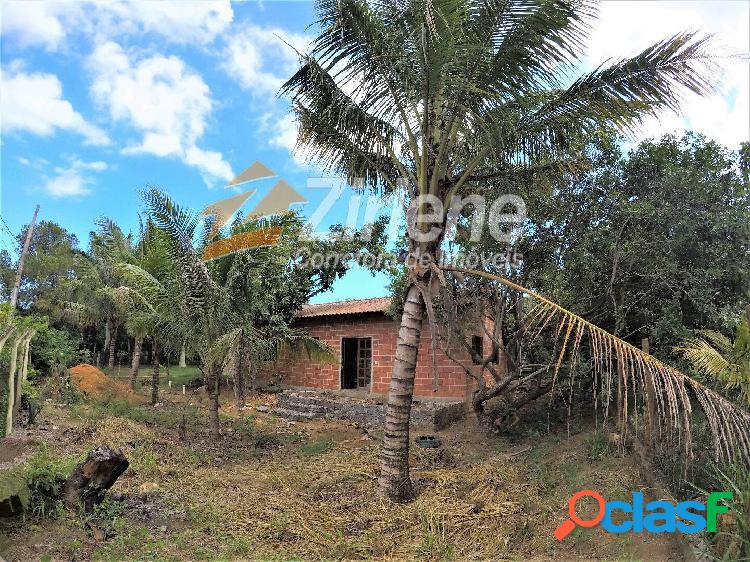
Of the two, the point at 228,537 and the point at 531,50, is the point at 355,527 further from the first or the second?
the point at 531,50

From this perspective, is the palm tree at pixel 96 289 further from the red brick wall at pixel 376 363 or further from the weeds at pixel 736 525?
the weeds at pixel 736 525

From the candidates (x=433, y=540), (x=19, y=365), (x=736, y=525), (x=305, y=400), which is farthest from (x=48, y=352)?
(x=736, y=525)

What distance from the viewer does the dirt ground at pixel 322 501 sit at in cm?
499

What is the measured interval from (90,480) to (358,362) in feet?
35.3

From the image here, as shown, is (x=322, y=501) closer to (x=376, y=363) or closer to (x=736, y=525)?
(x=736, y=525)

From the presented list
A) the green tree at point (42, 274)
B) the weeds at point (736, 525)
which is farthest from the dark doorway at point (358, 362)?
the green tree at point (42, 274)

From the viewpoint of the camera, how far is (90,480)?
17.9ft

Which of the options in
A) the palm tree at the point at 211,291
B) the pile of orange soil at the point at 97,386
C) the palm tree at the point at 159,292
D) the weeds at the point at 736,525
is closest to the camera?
the weeds at the point at 736,525

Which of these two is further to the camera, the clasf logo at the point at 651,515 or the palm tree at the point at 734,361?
the palm tree at the point at 734,361

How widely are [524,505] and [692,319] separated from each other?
176 inches

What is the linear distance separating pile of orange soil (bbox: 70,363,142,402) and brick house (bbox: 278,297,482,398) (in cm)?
479

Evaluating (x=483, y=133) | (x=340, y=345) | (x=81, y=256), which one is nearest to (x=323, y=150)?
(x=483, y=133)

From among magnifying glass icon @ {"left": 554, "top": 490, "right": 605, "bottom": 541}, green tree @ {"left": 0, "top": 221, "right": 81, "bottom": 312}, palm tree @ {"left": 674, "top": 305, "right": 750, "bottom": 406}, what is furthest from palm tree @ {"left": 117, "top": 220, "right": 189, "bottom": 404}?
green tree @ {"left": 0, "top": 221, "right": 81, "bottom": 312}

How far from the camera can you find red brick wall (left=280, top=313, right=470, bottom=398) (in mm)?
12906
